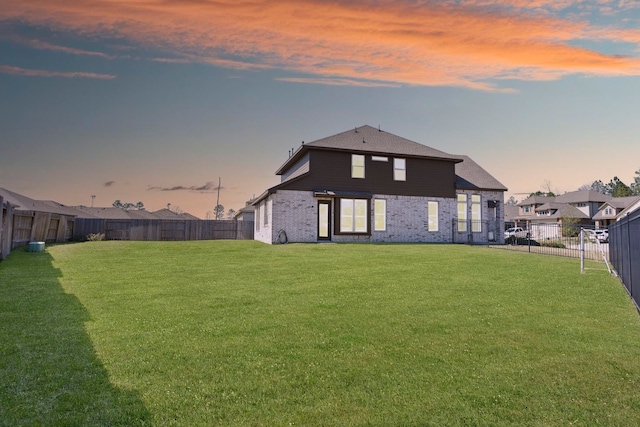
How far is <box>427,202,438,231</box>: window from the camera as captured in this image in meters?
25.5

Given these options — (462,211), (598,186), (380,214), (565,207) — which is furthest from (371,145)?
(598,186)

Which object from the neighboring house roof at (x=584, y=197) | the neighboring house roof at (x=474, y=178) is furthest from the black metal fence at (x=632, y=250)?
the neighboring house roof at (x=584, y=197)

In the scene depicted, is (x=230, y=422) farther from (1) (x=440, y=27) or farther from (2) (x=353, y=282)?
(1) (x=440, y=27)

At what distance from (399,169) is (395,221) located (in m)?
3.56

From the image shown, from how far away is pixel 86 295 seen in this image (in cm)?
816

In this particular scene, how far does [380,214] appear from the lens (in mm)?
24172

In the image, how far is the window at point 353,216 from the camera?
23094mm

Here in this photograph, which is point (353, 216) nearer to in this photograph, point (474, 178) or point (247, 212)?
point (474, 178)

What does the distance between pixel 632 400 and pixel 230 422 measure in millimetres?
4006

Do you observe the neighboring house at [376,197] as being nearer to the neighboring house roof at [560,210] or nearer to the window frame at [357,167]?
the window frame at [357,167]

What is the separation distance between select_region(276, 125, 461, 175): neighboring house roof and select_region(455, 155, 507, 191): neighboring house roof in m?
2.30

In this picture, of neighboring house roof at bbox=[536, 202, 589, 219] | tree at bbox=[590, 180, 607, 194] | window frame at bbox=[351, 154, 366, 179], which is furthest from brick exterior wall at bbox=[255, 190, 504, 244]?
tree at bbox=[590, 180, 607, 194]

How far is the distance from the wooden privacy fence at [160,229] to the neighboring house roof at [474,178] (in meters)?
17.8

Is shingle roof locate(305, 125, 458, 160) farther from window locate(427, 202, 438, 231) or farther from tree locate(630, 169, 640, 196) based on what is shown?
tree locate(630, 169, 640, 196)
